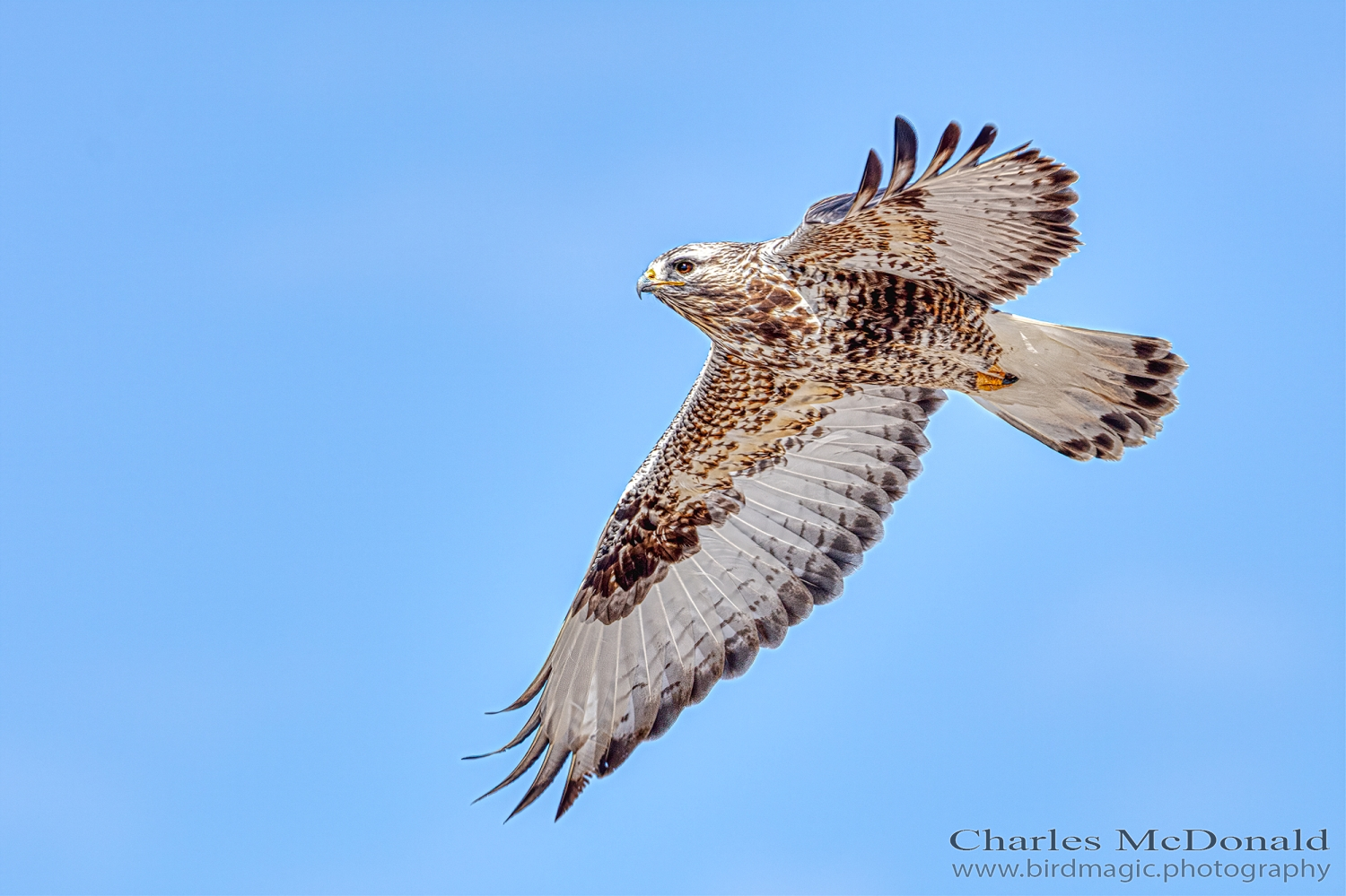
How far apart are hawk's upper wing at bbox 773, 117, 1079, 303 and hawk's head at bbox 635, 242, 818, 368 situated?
0.65 ft

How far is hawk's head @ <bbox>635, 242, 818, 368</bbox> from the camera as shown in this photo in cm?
984

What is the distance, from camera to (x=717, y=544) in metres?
11.6

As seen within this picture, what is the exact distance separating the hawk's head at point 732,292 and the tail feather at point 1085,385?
52.6 inches

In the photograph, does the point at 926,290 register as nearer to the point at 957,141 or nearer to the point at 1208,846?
the point at 957,141

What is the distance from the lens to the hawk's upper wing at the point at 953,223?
8.81m

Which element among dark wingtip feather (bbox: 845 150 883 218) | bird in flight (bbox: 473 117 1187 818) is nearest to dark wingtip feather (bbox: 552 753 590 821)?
bird in flight (bbox: 473 117 1187 818)

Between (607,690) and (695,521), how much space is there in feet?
4.82

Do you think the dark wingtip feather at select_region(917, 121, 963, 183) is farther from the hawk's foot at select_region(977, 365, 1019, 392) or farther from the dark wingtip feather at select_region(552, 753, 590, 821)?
the dark wingtip feather at select_region(552, 753, 590, 821)

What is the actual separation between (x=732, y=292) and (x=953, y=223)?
1438mm

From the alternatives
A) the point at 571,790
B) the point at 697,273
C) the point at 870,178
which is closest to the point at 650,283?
the point at 697,273

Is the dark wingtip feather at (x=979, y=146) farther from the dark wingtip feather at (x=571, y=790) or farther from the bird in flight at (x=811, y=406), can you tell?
the dark wingtip feather at (x=571, y=790)

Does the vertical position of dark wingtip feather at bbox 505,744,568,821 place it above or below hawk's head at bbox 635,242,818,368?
below

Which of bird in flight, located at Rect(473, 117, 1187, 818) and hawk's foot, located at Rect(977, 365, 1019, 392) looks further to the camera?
hawk's foot, located at Rect(977, 365, 1019, 392)

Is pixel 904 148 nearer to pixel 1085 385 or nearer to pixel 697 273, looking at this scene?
pixel 697 273
